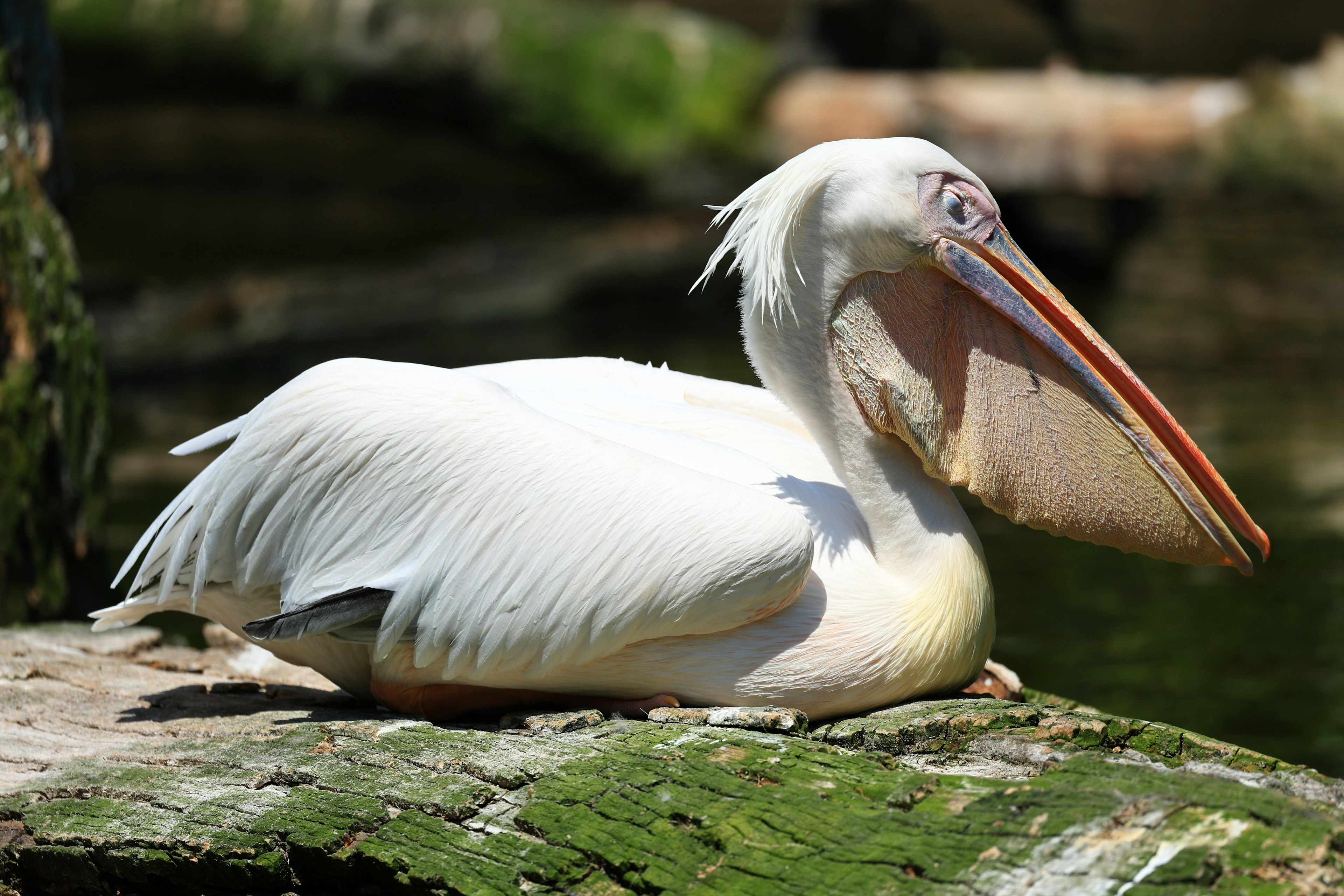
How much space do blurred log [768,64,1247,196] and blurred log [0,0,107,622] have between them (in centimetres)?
616

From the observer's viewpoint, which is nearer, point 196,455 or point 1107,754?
point 1107,754

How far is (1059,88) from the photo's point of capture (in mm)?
9500

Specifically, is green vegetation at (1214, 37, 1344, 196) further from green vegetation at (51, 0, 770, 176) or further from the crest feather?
the crest feather

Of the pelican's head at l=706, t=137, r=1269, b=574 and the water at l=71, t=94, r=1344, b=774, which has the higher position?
the pelican's head at l=706, t=137, r=1269, b=574

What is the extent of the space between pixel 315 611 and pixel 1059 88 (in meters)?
8.20

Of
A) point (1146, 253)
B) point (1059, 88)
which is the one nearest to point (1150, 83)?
point (1059, 88)

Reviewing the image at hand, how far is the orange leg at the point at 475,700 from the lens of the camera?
273cm

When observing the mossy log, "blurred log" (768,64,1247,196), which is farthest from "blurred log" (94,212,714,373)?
the mossy log

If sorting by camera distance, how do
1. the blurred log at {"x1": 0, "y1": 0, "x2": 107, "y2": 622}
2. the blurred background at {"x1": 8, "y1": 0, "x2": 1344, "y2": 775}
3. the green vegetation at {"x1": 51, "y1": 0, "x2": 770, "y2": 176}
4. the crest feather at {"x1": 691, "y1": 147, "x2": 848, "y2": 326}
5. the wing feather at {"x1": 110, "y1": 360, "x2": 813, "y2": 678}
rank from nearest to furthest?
the wing feather at {"x1": 110, "y1": 360, "x2": 813, "y2": 678} < the crest feather at {"x1": 691, "y1": 147, "x2": 848, "y2": 326} < the blurred log at {"x1": 0, "y1": 0, "x2": 107, "y2": 622} < the blurred background at {"x1": 8, "y1": 0, "x2": 1344, "y2": 775} < the green vegetation at {"x1": 51, "y1": 0, "x2": 770, "y2": 176}

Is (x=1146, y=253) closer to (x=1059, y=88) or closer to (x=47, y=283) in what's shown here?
(x=1059, y=88)

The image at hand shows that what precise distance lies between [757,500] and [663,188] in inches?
348

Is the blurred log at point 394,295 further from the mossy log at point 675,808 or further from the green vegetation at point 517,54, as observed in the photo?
the mossy log at point 675,808

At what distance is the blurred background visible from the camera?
26.1ft

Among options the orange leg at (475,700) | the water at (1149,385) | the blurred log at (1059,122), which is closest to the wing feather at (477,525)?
the orange leg at (475,700)
